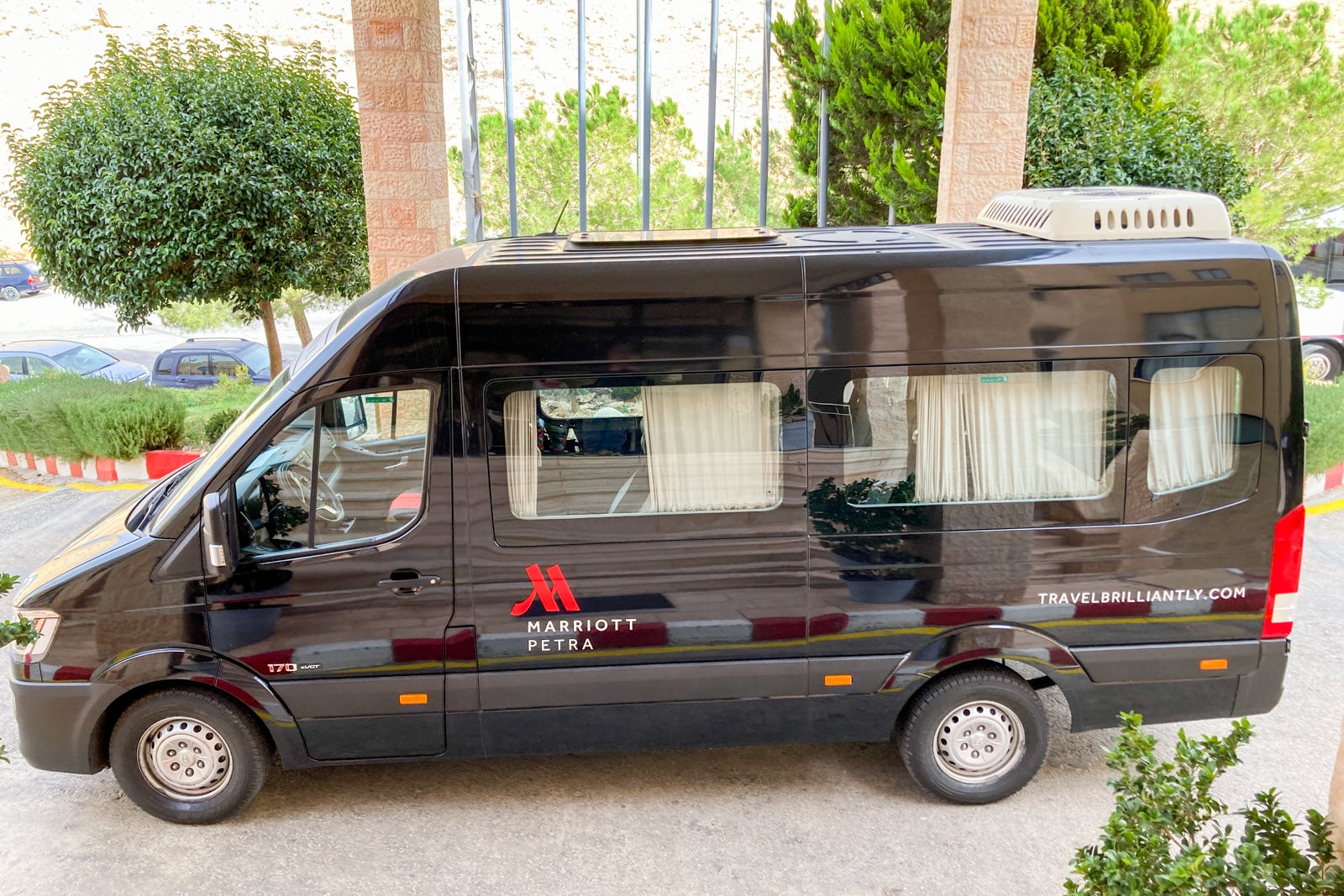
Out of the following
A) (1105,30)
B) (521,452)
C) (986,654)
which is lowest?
(986,654)

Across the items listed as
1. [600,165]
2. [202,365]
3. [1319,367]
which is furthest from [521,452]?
[202,365]

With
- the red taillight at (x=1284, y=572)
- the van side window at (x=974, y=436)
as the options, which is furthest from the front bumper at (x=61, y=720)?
the red taillight at (x=1284, y=572)

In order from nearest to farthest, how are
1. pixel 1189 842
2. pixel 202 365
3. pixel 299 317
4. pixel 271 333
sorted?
pixel 1189 842, pixel 271 333, pixel 299 317, pixel 202 365

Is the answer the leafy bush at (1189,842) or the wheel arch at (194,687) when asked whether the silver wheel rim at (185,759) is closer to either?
the wheel arch at (194,687)

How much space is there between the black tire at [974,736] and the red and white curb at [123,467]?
8343mm

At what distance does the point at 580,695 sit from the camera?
500cm

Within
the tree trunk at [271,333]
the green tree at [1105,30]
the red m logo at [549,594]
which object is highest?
the green tree at [1105,30]

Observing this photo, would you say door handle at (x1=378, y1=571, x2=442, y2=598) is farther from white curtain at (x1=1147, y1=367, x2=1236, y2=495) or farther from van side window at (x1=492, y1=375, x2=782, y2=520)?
white curtain at (x1=1147, y1=367, x2=1236, y2=495)

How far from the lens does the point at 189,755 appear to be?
198 inches

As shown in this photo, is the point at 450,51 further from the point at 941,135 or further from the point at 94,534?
the point at 94,534

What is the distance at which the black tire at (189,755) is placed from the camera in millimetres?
4938

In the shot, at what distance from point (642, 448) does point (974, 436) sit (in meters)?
1.52

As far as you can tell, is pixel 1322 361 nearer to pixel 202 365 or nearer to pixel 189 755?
pixel 189 755

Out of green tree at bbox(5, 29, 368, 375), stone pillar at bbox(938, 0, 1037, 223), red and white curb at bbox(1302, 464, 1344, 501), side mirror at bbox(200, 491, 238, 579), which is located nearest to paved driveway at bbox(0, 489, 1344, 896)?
side mirror at bbox(200, 491, 238, 579)
